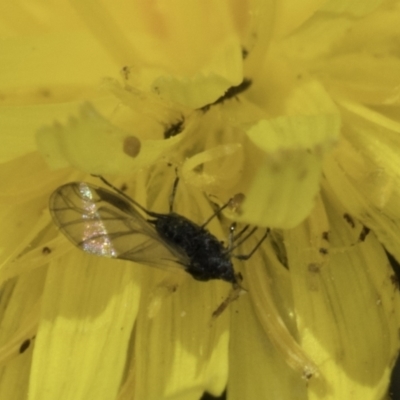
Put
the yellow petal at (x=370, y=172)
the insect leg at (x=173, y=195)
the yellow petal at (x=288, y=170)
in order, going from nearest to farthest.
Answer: the yellow petal at (x=288, y=170)
the yellow petal at (x=370, y=172)
the insect leg at (x=173, y=195)

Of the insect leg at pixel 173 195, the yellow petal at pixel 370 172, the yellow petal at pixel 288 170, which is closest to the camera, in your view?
the yellow petal at pixel 288 170

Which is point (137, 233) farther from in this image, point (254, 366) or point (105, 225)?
point (254, 366)

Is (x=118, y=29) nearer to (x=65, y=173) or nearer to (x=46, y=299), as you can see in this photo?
(x=65, y=173)

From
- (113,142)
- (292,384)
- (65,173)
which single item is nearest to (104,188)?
(65,173)

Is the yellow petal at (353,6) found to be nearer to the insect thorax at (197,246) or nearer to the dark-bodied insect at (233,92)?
the dark-bodied insect at (233,92)

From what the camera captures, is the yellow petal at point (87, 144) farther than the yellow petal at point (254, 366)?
No

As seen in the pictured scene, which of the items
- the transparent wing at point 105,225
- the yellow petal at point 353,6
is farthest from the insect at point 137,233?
the yellow petal at point 353,6

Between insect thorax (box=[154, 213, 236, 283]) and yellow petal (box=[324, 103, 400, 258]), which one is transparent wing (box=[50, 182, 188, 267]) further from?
yellow petal (box=[324, 103, 400, 258])
